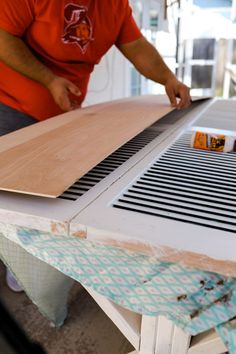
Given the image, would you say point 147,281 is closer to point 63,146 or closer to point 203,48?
point 63,146

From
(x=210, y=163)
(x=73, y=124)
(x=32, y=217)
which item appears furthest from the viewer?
(x=73, y=124)

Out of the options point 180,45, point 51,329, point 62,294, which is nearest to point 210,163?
point 62,294

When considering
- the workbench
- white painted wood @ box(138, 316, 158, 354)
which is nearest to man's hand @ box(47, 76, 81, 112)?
the workbench

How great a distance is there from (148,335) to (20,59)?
875mm

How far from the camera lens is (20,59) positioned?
104cm

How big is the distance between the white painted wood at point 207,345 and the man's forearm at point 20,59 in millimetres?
831

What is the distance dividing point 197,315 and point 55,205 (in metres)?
0.29

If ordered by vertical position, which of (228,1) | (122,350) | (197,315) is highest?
(228,1)

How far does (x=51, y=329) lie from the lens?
119cm

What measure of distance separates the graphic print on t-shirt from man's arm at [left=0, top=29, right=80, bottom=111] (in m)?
0.14

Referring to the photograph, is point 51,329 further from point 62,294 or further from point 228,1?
point 228,1

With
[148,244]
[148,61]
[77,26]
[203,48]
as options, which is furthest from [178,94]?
[203,48]

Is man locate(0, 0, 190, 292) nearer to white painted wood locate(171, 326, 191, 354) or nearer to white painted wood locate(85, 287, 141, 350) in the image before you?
white painted wood locate(85, 287, 141, 350)

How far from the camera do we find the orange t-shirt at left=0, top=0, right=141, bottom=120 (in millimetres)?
1042
